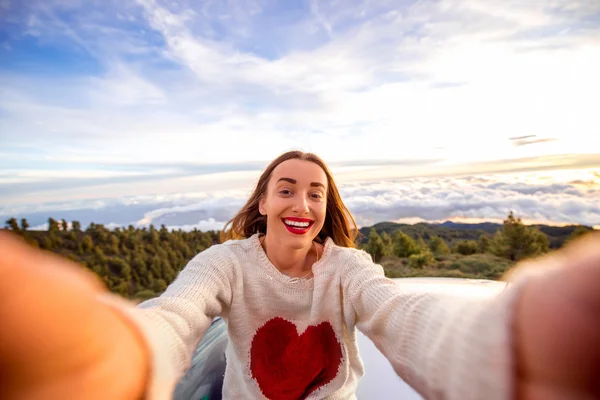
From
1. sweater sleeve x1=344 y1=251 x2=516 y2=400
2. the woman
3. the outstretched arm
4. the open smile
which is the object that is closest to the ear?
the open smile

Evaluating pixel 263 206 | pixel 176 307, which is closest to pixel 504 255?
pixel 263 206

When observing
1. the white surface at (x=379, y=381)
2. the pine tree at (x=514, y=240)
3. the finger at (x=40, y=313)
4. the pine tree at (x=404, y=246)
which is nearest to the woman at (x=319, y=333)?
the finger at (x=40, y=313)

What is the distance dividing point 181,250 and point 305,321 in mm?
9251

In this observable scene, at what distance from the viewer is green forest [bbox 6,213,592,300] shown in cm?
770

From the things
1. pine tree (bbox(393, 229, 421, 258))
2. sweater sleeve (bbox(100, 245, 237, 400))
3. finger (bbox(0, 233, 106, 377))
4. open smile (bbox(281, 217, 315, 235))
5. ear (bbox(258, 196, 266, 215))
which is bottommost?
pine tree (bbox(393, 229, 421, 258))

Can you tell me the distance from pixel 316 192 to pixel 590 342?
1089 millimetres

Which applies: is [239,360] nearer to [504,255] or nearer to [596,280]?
[596,280]

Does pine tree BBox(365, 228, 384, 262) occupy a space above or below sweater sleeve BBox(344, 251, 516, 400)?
below

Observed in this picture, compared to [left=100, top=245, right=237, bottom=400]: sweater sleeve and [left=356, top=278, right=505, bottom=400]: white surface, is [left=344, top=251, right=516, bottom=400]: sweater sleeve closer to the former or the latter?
[left=100, top=245, right=237, bottom=400]: sweater sleeve

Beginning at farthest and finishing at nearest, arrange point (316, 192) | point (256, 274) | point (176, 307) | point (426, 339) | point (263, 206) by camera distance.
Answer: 1. point (263, 206)
2. point (316, 192)
3. point (256, 274)
4. point (176, 307)
5. point (426, 339)

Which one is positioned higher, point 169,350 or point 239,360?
point 169,350

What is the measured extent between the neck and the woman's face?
0.04 m

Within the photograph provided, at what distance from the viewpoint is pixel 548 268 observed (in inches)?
14.2

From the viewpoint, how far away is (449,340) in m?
0.49
